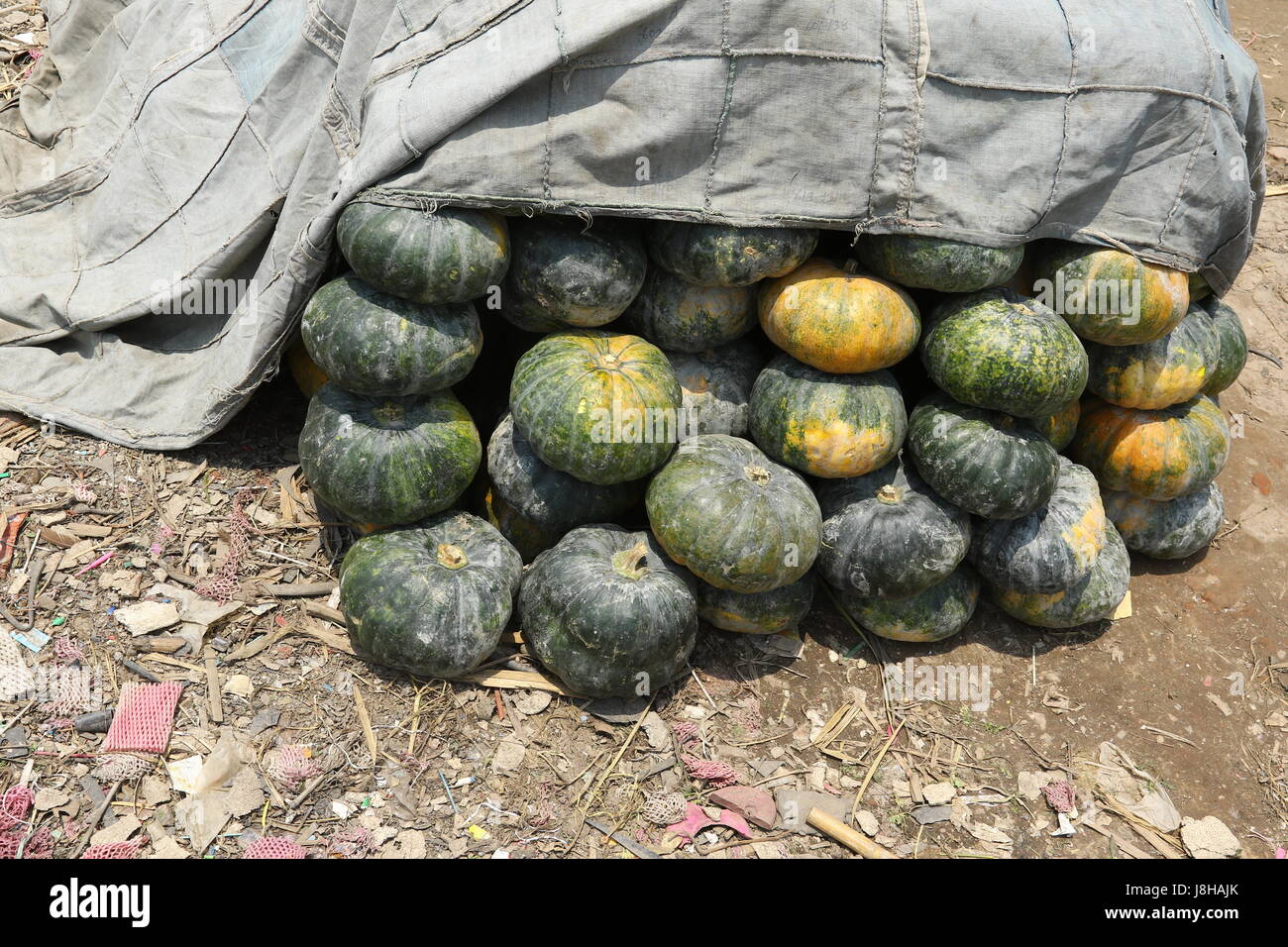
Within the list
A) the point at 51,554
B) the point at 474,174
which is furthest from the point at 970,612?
the point at 51,554

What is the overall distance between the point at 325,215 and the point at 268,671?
218 cm

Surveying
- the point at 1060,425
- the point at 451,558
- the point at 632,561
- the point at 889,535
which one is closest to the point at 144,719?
the point at 451,558

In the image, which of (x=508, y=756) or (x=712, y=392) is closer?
(x=508, y=756)

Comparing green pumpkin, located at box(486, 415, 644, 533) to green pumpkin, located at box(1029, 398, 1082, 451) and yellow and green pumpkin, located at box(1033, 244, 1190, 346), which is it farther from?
yellow and green pumpkin, located at box(1033, 244, 1190, 346)

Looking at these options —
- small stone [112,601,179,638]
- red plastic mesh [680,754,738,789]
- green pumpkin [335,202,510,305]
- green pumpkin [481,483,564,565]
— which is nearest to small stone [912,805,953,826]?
red plastic mesh [680,754,738,789]

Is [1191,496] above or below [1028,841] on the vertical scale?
above

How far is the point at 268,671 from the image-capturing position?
461 cm

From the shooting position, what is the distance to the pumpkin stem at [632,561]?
472 centimetres

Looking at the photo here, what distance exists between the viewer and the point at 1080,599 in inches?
209

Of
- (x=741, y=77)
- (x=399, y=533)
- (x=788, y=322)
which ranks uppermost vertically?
(x=741, y=77)

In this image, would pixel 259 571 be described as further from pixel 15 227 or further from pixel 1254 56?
pixel 1254 56

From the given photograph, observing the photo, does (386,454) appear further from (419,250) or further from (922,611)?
(922,611)

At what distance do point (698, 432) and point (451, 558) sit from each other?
146 centimetres

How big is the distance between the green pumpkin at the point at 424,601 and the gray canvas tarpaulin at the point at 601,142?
129 centimetres
